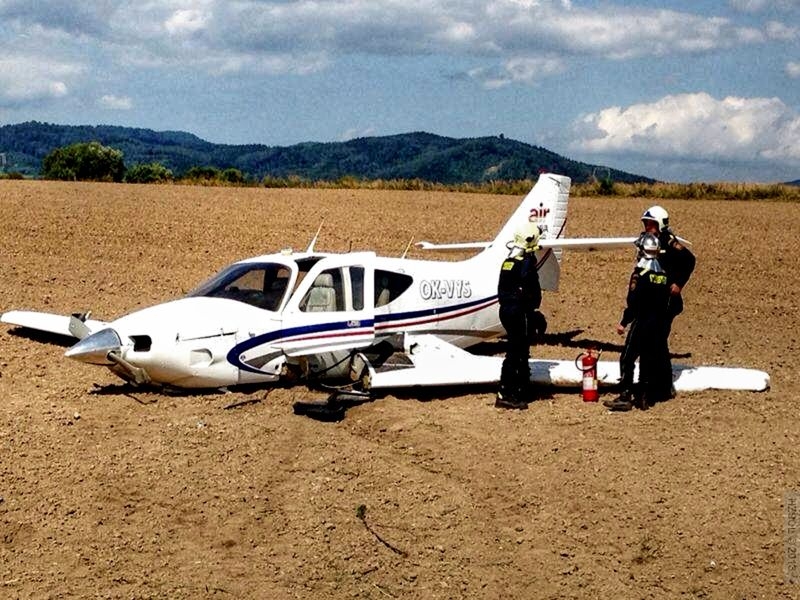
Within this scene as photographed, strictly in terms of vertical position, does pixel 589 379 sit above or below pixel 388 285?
below

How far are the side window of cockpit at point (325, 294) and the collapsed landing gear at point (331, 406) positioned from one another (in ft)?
3.62

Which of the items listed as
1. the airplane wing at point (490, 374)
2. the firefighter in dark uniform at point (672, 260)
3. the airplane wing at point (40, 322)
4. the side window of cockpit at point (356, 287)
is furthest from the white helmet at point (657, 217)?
the airplane wing at point (40, 322)

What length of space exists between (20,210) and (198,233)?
551cm

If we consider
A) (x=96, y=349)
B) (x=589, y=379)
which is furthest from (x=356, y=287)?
(x=96, y=349)

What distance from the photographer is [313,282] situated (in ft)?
39.8

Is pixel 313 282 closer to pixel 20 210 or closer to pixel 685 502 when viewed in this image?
pixel 685 502

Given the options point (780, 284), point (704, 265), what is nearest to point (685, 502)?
point (780, 284)

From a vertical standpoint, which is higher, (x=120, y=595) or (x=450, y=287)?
(x=450, y=287)

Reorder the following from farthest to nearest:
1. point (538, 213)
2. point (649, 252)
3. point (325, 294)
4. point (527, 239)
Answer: point (538, 213) → point (325, 294) → point (527, 239) → point (649, 252)

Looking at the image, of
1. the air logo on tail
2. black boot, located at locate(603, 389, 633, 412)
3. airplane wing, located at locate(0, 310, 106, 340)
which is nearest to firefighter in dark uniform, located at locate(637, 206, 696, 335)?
black boot, located at locate(603, 389, 633, 412)

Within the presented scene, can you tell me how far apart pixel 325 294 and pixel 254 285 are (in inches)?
33.7

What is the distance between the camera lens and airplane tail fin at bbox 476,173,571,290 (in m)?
15.7

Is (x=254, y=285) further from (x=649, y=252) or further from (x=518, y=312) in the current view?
(x=649, y=252)

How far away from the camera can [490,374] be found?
12102mm
